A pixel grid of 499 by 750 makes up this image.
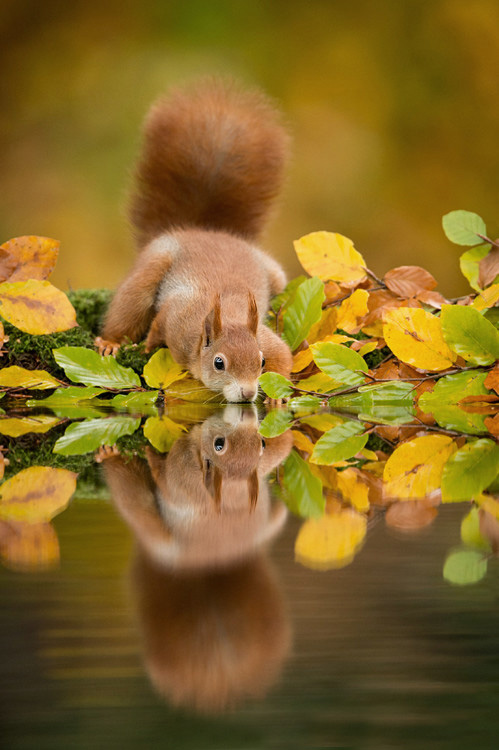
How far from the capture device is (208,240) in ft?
5.72

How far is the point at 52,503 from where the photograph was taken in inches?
22.5

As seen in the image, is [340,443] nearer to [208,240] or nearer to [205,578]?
[205,578]

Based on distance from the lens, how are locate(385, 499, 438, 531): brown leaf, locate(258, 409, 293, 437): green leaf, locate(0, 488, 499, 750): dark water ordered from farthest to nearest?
locate(258, 409, 293, 437): green leaf
locate(385, 499, 438, 531): brown leaf
locate(0, 488, 499, 750): dark water

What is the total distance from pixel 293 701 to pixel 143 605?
0.10m

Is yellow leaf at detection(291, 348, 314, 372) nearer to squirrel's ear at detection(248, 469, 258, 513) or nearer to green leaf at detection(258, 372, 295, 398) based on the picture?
green leaf at detection(258, 372, 295, 398)

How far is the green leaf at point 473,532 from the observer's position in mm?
434

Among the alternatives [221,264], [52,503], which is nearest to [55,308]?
[221,264]

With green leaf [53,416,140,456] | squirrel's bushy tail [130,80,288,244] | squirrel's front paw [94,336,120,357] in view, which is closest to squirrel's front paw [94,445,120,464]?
green leaf [53,416,140,456]

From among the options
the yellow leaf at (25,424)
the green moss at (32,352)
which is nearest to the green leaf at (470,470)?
the yellow leaf at (25,424)

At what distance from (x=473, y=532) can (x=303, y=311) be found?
958mm

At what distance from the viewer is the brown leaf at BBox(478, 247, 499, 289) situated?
1493 millimetres

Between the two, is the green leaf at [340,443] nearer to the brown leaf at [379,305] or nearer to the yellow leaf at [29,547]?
the yellow leaf at [29,547]

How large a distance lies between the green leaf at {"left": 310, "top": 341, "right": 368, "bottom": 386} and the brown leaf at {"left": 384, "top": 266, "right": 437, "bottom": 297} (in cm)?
47

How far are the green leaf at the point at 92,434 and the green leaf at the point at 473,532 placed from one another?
1.34 ft
